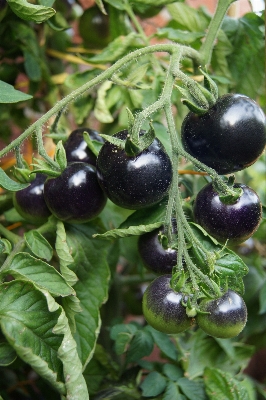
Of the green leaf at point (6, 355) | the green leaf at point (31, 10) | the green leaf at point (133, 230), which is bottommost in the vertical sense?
the green leaf at point (6, 355)

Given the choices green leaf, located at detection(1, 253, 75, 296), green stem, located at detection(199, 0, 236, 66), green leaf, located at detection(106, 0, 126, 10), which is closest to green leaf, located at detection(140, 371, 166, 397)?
green leaf, located at detection(1, 253, 75, 296)

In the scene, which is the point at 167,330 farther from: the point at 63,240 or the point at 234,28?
the point at 234,28

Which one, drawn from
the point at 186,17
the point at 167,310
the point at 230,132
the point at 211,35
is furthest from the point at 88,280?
the point at 186,17

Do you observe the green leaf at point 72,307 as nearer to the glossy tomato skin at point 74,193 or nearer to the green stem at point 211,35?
the glossy tomato skin at point 74,193

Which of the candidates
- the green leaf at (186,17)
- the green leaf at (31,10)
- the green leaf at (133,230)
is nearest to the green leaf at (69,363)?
the green leaf at (133,230)

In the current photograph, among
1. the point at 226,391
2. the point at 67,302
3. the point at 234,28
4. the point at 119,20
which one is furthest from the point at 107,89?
the point at 226,391

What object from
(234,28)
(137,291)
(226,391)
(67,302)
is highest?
(234,28)

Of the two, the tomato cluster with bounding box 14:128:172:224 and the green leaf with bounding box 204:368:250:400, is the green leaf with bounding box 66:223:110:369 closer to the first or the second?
the tomato cluster with bounding box 14:128:172:224
